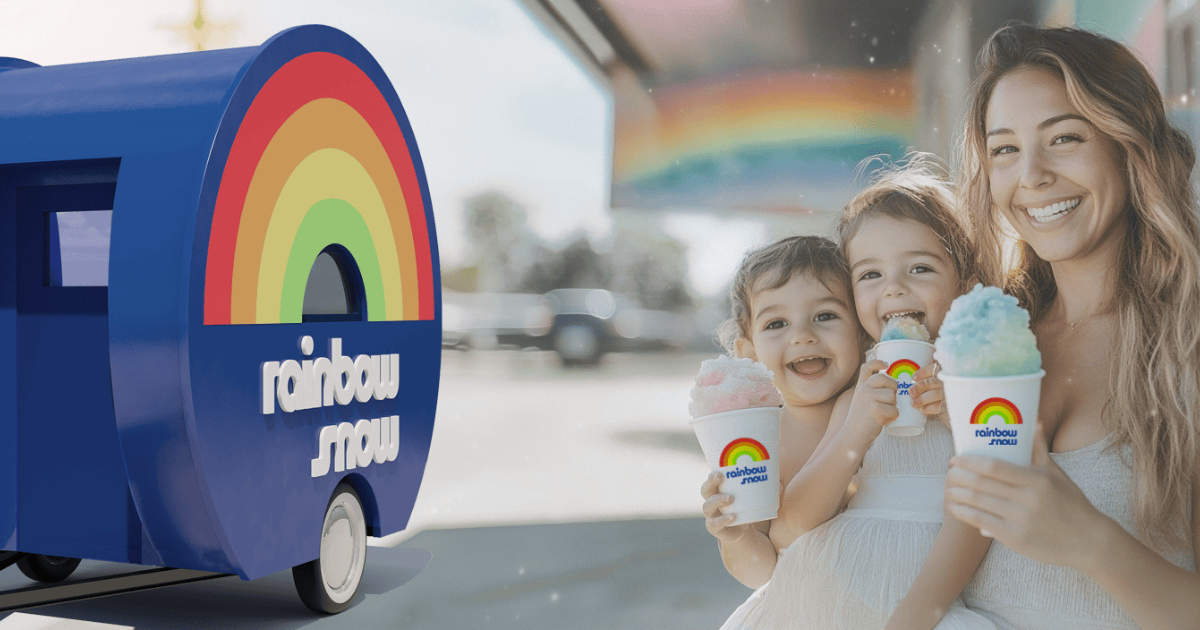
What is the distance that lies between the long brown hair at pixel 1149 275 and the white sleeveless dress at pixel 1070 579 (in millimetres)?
27

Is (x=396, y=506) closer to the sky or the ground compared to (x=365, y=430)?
closer to the ground

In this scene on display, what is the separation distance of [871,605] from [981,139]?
843mm

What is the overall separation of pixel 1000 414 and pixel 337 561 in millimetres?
3403

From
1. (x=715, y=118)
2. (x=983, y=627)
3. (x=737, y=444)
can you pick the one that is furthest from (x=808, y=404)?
(x=715, y=118)

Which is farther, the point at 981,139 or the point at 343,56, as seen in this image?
the point at 343,56

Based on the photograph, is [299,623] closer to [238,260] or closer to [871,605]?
[238,260]

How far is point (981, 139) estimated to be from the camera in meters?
1.42

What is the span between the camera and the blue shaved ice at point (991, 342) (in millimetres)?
1098

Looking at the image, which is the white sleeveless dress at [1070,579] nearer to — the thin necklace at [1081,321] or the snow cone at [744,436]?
the thin necklace at [1081,321]

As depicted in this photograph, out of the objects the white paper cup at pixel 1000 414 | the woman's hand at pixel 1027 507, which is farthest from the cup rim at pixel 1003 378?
the woman's hand at pixel 1027 507

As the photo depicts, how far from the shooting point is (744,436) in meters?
1.40

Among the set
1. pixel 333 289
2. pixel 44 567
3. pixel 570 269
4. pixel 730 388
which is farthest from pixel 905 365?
pixel 570 269

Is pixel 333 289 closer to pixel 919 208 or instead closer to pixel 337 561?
pixel 337 561

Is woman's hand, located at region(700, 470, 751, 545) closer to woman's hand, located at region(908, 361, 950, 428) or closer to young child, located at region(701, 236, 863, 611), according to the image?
young child, located at region(701, 236, 863, 611)
